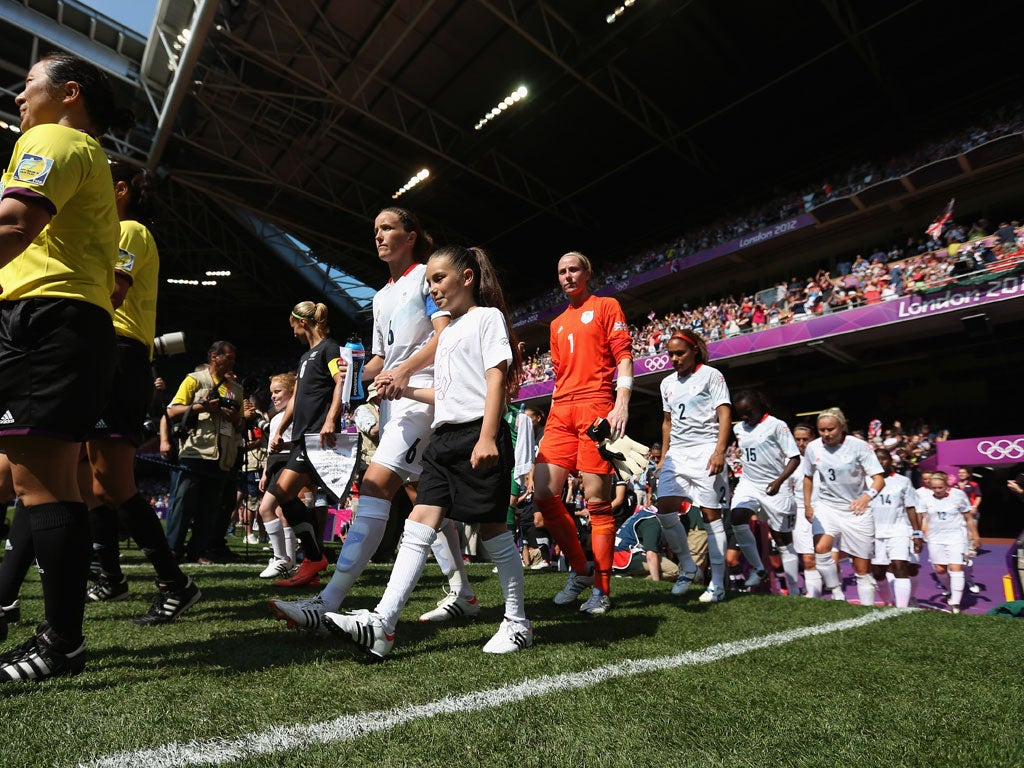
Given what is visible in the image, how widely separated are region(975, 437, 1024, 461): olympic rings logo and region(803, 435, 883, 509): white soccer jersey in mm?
7868

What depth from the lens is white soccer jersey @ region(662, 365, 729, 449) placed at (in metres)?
4.66

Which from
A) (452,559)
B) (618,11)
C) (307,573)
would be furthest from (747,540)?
(618,11)

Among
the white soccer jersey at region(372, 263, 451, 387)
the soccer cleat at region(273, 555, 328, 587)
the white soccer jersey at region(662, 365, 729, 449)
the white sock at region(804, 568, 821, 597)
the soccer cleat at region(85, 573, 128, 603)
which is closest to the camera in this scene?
the white soccer jersey at region(372, 263, 451, 387)

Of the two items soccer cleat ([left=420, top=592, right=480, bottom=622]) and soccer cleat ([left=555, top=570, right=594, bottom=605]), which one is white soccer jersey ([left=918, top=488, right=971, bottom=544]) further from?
→ soccer cleat ([left=420, top=592, right=480, bottom=622])

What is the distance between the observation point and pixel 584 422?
3.81m

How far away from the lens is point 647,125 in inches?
786

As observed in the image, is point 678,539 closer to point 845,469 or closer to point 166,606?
point 845,469

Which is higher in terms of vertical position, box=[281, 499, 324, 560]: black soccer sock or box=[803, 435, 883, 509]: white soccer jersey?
box=[803, 435, 883, 509]: white soccer jersey

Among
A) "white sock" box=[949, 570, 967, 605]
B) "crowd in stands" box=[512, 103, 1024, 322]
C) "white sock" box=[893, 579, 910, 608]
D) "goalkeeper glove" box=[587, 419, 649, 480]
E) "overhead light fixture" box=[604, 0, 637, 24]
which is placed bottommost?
"white sock" box=[949, 570, 967, 605]

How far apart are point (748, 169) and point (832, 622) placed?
23.0 metres

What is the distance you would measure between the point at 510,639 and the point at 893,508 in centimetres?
625

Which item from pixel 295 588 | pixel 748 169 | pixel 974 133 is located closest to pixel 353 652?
pixel 295 588

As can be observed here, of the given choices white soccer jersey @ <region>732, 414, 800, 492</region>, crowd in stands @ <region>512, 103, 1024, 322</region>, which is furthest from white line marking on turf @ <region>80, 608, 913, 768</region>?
crowd in stands @ <region>512, 103, 1024, 322</region>

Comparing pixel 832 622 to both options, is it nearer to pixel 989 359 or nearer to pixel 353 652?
pixel 353 652
